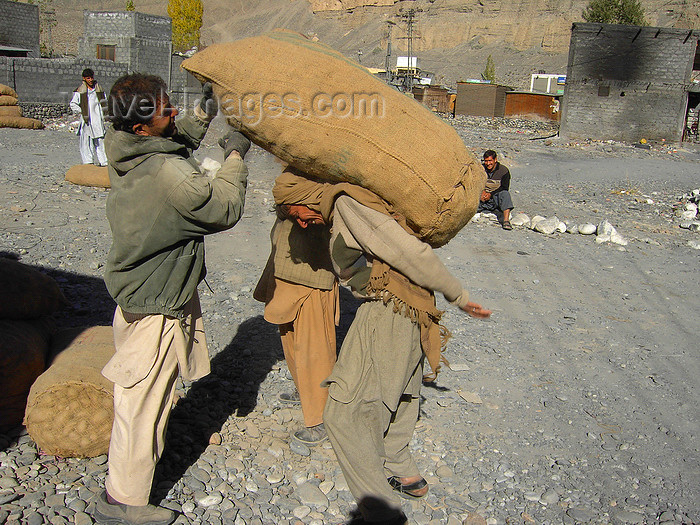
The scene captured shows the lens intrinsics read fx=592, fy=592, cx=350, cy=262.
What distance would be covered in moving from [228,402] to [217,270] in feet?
7.30

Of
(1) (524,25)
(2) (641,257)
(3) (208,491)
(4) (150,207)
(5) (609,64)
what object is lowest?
(3) (208,491)

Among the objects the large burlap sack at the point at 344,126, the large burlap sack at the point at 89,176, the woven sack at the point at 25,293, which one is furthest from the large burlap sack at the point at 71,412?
the large burlap sack at the point at 89,176

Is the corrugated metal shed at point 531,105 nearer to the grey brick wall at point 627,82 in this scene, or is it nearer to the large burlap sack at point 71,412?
the grey brick wall at point 627,82

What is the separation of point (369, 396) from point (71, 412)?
1.35 m

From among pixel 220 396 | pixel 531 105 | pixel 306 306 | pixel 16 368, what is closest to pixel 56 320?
pixel 16 368

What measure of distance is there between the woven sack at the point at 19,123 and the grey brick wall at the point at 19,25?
13363 millimetres

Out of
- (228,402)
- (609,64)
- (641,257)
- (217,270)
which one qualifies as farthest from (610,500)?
(609,64)

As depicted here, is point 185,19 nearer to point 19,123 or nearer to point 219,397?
point 19,123

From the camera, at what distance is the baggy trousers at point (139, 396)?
2.24 metres

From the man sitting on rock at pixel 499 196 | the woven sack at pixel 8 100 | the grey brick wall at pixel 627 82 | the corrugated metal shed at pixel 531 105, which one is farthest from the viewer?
the corrugated metal shed at pixel 531 105

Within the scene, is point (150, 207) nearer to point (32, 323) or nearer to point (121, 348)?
point (121, 348)

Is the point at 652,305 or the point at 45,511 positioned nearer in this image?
the point at 45,511

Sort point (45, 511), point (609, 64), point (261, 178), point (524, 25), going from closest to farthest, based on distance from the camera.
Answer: point (45, 511), point (261, 178), point (609, 64), point (524, 25)

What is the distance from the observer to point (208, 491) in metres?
2.61
